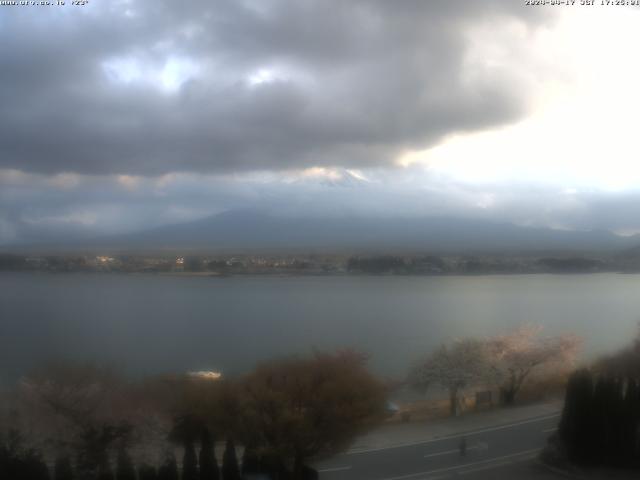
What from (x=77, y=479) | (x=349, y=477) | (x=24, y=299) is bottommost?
(x=349, y=477)

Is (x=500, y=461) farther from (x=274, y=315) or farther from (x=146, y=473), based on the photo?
(x=274, y=315)

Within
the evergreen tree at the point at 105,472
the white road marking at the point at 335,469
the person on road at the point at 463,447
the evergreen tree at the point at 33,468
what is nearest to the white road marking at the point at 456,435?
the white road marking at the point at 335,469

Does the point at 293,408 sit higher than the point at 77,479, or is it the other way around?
the point at 293,408

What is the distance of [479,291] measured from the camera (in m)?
19.1

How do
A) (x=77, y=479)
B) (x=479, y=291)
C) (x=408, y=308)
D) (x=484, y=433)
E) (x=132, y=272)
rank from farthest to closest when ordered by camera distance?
(x=479, y=291), (x=408, y=308), (x=132, y=272), (x=484, y=433), (x=77, y=479)

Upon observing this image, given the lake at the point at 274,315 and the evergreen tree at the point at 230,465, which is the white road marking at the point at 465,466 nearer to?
the evergreen tree at the point at 230,465

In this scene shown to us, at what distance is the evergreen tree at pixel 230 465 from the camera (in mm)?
6367

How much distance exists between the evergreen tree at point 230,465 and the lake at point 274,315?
2.55m

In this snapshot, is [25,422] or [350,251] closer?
[25,422]

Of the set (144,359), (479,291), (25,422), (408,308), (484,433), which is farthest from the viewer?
(479,291)

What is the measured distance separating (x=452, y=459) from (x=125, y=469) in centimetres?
419

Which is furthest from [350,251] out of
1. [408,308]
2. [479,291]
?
[479,291]

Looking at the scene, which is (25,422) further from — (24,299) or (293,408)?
(24,299)

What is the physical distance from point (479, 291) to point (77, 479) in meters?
15.3
